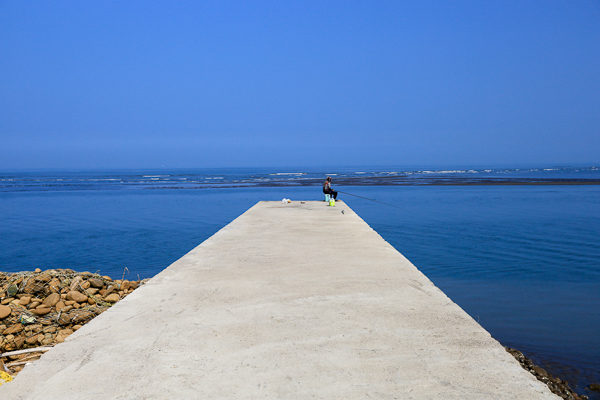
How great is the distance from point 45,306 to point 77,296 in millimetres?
401

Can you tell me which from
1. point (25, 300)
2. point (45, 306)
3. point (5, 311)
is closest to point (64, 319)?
point (45, 306)

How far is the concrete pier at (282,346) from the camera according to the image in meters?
2.89

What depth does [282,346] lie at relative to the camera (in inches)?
139

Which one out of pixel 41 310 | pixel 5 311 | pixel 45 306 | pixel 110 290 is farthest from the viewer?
pixel 110 290

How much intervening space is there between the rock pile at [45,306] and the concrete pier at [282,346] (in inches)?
47.1

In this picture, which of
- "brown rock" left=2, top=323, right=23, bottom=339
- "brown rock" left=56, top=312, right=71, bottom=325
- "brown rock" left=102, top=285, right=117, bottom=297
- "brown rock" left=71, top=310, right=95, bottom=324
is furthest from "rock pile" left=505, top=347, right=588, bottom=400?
"brown rock" left=2, top=323, right=23, bottom=339

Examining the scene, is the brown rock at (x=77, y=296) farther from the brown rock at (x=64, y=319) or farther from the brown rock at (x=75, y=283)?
the brown rock at (x=64, y=319)

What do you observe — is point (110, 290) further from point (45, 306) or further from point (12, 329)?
point (12, 329)

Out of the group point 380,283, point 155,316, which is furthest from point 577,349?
point 155,316

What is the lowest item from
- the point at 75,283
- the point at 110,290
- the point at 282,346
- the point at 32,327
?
the point at 32,327

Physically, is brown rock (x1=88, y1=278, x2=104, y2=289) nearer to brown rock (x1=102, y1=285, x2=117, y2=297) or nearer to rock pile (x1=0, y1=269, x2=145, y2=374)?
rock pile (x1=0, y1=269, x2=145, y2=374)

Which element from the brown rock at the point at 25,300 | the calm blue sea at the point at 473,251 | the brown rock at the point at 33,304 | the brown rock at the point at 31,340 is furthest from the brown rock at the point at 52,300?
the calm blue sea at the point at 473,251

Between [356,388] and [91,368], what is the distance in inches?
73.9

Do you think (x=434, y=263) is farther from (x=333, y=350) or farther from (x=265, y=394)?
(x=265, y=394)
